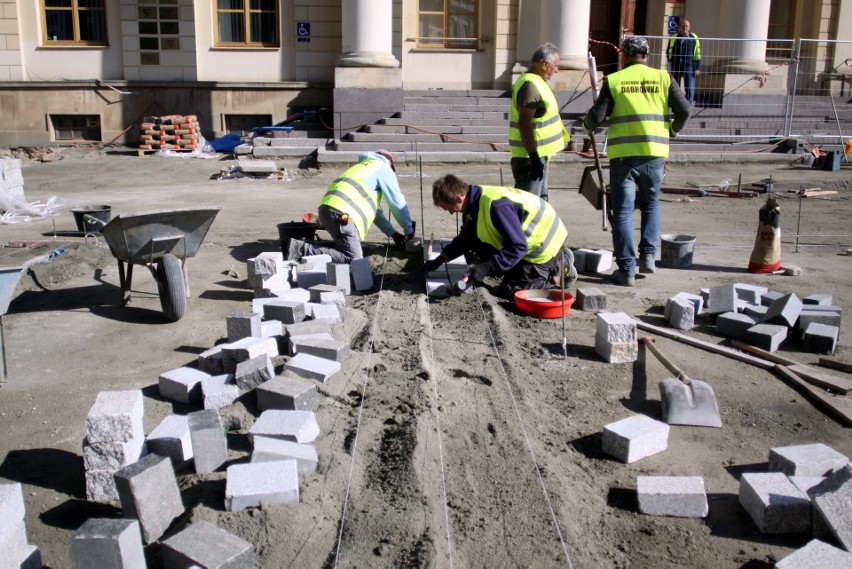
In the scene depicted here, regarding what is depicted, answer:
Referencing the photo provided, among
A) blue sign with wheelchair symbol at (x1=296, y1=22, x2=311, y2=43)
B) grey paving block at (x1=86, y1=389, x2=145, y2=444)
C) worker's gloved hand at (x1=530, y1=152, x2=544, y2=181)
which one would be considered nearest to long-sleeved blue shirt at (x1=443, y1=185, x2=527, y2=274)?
worker's gloved hand at (x1=530, y1=152, x2=544, y2=181)

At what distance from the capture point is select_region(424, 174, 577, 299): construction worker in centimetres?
577

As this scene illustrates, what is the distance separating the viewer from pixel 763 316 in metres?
5.56

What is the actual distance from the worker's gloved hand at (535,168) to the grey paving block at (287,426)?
11.4 feet

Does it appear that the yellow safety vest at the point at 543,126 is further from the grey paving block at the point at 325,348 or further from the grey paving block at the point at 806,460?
the grey paving block at the point at 806,460

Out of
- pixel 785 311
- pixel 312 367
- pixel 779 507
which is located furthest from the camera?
pixel 785 311

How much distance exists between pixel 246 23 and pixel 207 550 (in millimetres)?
16281

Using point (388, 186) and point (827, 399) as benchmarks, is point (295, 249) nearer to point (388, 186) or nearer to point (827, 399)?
point (388, 186)

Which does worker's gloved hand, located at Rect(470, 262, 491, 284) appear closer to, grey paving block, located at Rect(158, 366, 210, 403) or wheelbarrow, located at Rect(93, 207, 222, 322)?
wheelbarrow, located at Rect(93, 207, 222, 322)

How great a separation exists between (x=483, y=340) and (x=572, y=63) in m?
11.9

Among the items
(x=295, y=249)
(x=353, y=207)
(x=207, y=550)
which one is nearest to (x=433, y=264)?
(x=353, y=207)

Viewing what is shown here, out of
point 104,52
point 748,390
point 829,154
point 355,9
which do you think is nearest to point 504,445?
point 748,390

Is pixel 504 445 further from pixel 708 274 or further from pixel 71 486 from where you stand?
pixel 708 274

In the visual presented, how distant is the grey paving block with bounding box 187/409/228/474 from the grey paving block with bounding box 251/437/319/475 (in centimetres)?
16

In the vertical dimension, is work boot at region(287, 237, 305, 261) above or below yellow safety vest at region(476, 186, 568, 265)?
below
